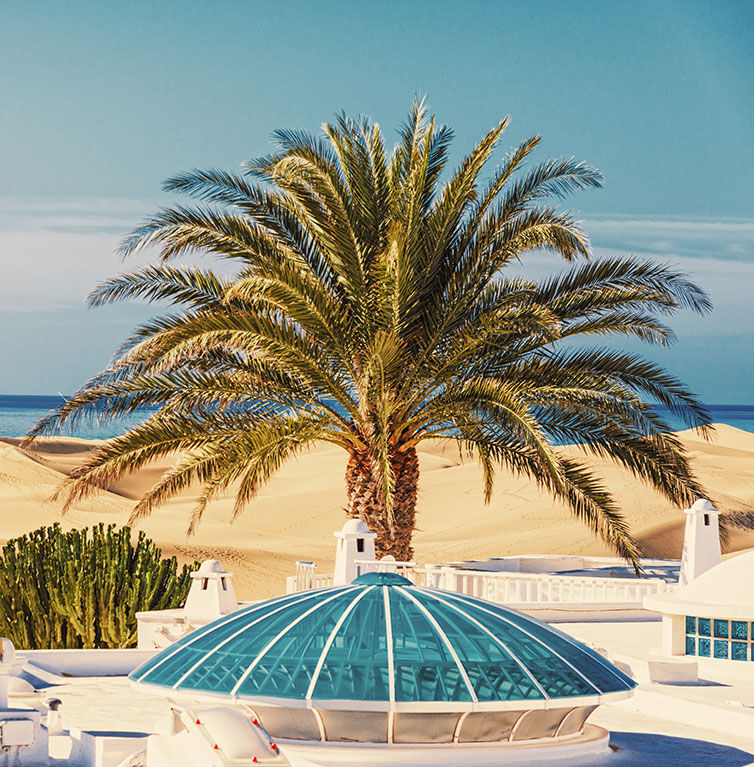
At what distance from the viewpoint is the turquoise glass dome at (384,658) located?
8352mm

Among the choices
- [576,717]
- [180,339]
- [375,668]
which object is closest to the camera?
[375,668]

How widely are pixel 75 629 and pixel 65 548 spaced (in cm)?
140

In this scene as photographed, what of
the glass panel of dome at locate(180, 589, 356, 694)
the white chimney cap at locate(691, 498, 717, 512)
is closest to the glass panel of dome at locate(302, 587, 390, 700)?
the glass panel of dome at locate(180, 589, 356, 694)

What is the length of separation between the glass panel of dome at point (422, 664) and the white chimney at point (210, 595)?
8422mm

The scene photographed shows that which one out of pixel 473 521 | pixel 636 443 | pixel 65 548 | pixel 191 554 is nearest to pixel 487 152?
pixel 636 443

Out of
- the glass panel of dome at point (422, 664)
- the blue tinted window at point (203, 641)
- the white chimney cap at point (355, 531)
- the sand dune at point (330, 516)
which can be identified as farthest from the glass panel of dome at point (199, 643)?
the sand dune at point (330, 516)

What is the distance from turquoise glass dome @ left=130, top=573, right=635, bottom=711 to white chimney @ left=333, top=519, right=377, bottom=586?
308 inches

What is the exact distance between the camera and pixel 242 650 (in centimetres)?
888

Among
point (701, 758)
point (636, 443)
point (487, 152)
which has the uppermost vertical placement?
point (487, 152)

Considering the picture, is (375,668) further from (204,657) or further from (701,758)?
(701,758)

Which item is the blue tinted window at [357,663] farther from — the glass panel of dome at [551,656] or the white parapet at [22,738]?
the white parapet at [22,738]

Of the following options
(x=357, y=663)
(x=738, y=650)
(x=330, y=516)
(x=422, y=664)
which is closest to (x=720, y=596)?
(x=738, y=650)

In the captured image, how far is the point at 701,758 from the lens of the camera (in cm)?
958

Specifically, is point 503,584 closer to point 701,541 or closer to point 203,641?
point 701,541
